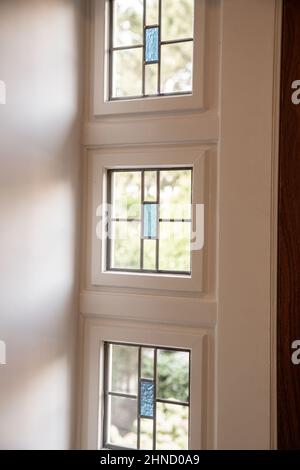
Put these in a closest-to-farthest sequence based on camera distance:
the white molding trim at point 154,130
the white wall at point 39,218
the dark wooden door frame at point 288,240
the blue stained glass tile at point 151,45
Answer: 1. the white wall at point 39,218
2. the dark wooden door frame at point 288,240
3. the white molding trim at point 154,130
4. the blue stained glass tile at point 151,45

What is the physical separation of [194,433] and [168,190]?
83 cm

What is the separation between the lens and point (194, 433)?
1.47 meters

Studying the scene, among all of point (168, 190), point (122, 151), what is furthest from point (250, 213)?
point (122, 151)

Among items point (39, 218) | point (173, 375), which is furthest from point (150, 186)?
point (173, 375)

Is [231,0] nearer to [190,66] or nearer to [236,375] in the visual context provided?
[190,66]

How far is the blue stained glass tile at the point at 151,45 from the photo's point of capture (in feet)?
5.12

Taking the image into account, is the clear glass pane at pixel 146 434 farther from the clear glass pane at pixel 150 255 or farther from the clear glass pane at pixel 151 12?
the clear glass pane at pixel 151 12

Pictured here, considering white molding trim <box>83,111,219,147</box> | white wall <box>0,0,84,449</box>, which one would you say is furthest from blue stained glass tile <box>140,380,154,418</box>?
white molding trim <box>83,111,219,147</box>

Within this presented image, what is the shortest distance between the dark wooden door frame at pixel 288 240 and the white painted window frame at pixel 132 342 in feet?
0.83

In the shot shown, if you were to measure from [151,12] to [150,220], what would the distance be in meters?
0.75

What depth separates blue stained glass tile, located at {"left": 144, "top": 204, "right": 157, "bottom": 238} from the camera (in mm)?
1568

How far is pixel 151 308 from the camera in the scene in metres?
1.52

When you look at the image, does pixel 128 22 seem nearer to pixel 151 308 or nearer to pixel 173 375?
pixel 151 308

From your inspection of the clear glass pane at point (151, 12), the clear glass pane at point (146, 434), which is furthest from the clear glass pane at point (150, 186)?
the clear glass pane at point (146, 434)
